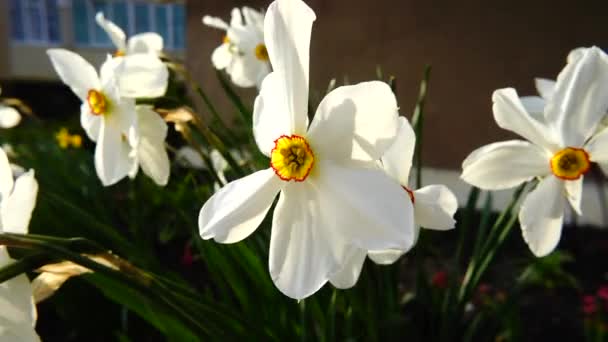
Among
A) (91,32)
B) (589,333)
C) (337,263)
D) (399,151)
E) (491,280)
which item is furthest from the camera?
(91,32)

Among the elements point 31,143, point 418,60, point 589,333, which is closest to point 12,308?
point 589,333

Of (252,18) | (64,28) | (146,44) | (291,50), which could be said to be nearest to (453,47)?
(252,18)

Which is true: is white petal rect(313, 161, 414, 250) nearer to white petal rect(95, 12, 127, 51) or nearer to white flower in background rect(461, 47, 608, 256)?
white flower in background rect(461, 47, 608, 256)

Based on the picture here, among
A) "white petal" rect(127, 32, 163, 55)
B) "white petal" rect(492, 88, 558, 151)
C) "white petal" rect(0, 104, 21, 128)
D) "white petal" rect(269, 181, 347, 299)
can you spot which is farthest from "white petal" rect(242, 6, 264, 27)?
"white petal" rect(269, 181, 347, 299)

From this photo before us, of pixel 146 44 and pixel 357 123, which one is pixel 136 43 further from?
pixel 357 123

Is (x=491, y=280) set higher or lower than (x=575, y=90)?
lower

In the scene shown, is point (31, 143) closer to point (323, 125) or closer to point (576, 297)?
point (323, 125)
